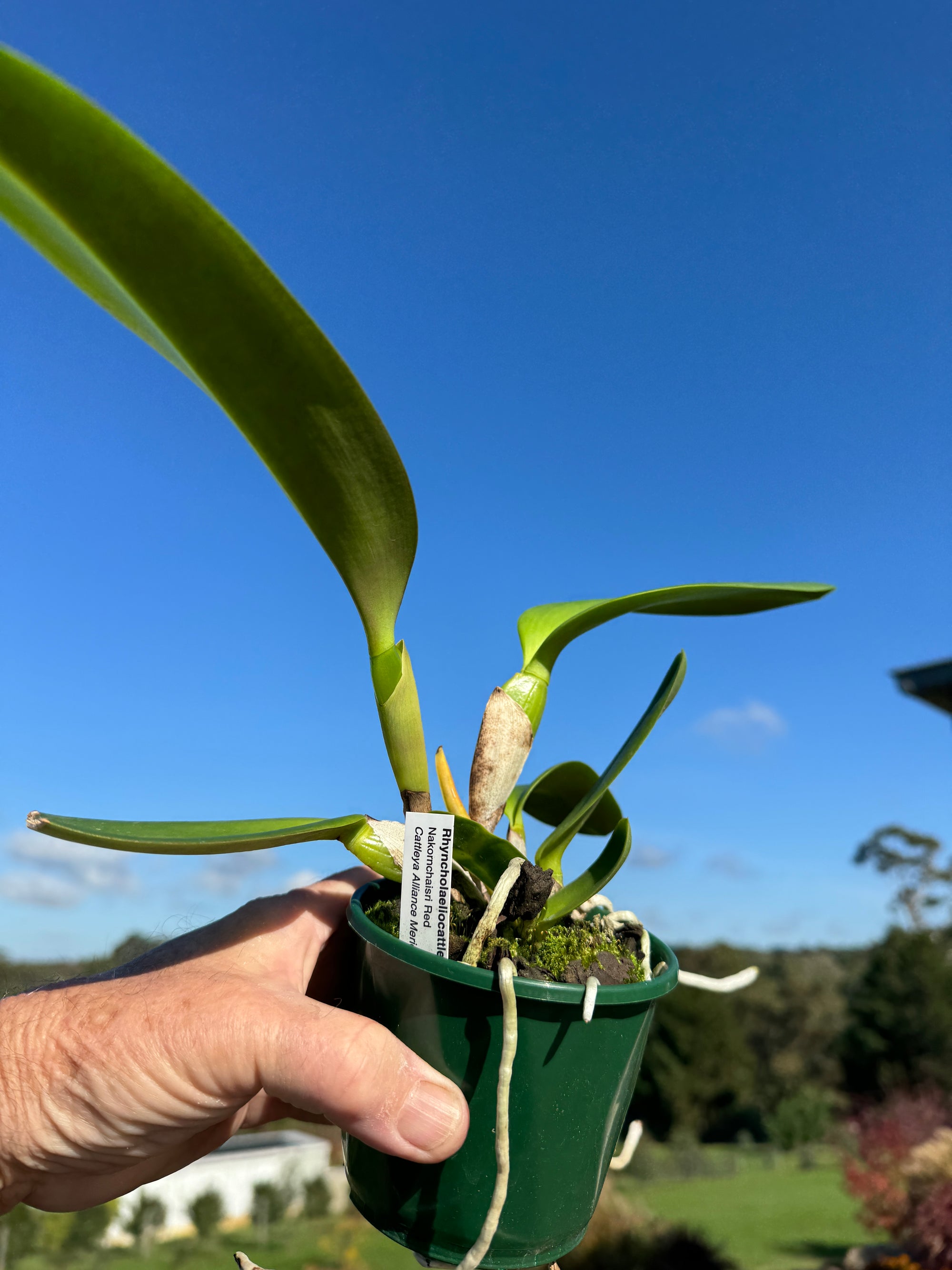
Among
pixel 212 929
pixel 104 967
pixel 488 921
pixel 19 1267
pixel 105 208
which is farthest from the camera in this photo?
pixel 19 1267

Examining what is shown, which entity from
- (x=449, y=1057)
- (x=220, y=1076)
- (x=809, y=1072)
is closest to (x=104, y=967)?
(x=220, y=1076)

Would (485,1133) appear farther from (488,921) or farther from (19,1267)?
(19,1267)

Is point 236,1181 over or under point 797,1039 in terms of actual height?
under

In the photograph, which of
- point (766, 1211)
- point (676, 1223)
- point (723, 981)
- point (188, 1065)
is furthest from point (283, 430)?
point (766, 1211)

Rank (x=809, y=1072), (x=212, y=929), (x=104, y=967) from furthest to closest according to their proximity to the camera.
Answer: (x=809, y=1072)
(x=104, y=967)
(x=212, y=929)

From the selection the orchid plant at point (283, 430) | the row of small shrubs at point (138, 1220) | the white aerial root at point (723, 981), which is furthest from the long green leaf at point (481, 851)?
the row of small shrubs at point (138, 1220)

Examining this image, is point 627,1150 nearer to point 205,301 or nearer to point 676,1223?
point 205,301
